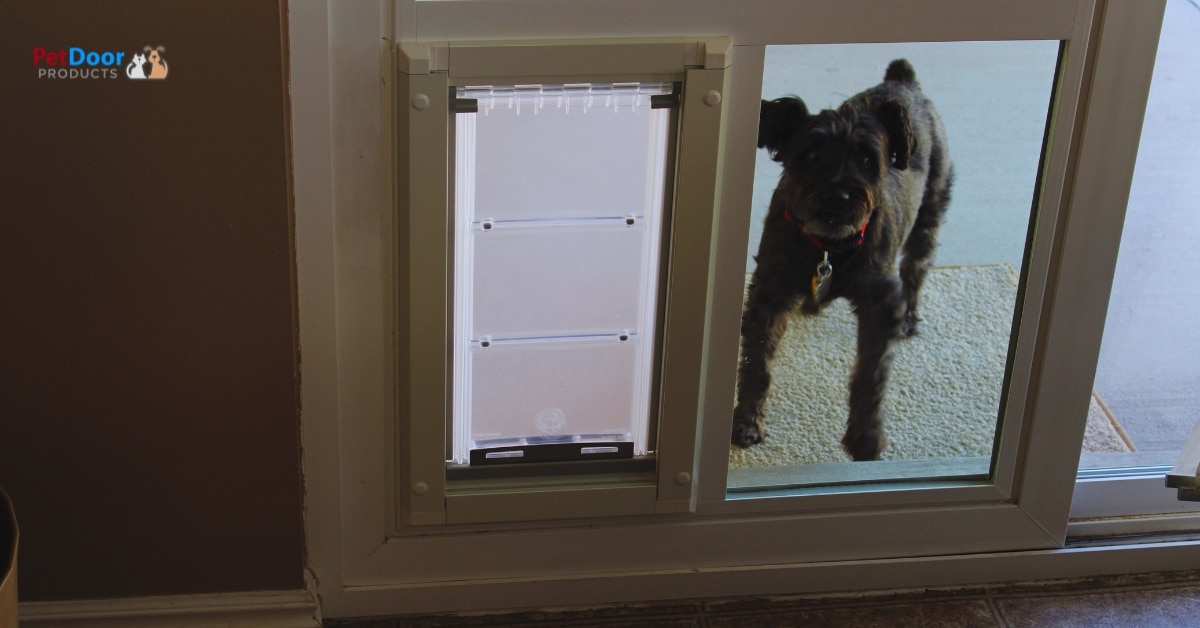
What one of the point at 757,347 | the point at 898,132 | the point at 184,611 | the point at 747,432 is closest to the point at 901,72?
the point at 898,132

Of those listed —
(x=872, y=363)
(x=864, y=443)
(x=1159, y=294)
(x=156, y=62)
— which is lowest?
(x=864, y=443)

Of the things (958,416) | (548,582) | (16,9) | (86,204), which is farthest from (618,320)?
(16,9)

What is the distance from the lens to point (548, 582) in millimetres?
1604

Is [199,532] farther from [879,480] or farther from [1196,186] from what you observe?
[1196,186]

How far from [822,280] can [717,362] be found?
172mm

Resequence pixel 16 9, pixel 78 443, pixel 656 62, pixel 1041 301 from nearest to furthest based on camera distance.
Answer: pixel 16 9 < pixel 656 62 < pixel 78 443 < pixel 1041 301

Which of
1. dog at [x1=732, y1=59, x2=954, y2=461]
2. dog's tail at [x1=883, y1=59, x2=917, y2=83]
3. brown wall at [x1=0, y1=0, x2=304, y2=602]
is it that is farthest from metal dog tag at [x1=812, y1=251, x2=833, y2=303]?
brown wall at [x1=0, y1=0, x2=304, y2=602]

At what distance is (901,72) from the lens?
141cm

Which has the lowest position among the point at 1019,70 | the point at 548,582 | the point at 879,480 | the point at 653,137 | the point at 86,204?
the point at 548,582

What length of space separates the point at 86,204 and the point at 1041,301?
3.83ft

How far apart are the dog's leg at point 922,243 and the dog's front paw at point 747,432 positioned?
0.75 feet

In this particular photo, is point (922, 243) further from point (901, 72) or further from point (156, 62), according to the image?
point (156, 62)

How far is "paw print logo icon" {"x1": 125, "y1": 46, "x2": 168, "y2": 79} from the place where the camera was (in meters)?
1.23

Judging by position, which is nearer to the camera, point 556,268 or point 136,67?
point 136,67
